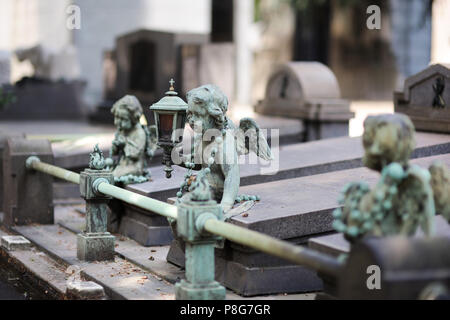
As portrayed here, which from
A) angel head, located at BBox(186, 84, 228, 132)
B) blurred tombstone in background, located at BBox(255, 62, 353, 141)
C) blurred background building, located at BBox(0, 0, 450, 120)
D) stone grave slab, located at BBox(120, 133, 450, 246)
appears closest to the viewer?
angel head, located at BBox(186, 84, 228, 132)

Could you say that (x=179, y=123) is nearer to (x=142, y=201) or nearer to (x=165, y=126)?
(x=165, y=126)

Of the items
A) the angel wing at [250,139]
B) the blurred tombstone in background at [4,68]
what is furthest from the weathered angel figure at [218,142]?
the blurred tombstone in background at [4,68]

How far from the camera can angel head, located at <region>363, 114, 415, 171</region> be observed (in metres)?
5.05

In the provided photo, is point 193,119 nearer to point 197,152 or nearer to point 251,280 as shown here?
point 197,152

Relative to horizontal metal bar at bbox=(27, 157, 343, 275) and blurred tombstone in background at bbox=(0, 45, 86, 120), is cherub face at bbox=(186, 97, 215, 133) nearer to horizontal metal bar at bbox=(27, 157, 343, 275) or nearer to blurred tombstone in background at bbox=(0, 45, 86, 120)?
horizontal metal bar at bbox=(27, 157, 343, 275)

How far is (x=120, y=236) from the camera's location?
971cm

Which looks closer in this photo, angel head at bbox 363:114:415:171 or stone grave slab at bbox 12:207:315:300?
angel head at bbox 363:114:415:171

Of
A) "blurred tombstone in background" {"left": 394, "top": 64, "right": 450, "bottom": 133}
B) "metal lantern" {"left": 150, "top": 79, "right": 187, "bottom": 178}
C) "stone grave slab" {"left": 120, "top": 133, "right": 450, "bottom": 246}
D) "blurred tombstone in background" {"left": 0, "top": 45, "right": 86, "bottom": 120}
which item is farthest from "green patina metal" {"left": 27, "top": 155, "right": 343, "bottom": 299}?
"blurred tombstone in background" {"left": 0, "top": 45, "right": 86, "bottom": 120}

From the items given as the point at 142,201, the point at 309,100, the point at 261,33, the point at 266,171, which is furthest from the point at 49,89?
the point at 142,201

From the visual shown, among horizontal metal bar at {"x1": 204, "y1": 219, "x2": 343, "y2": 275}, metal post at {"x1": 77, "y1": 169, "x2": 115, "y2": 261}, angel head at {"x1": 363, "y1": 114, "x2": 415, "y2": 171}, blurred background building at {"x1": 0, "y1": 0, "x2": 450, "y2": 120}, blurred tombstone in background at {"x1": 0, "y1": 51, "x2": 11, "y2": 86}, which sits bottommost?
metal post at {"x1": 77, "y1": 169, "x2": 115, "y2": 261}

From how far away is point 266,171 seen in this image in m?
9.34

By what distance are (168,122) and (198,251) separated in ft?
5.83

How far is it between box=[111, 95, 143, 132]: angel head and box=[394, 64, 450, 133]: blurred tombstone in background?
3.90 m
